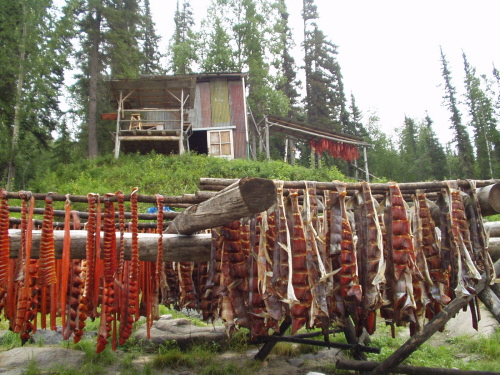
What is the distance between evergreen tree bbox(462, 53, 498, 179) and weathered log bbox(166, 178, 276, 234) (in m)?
45.1

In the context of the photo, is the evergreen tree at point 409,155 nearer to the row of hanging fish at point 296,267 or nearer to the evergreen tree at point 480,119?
the evergreen tree at point 480,119

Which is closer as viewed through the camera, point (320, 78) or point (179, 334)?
point (179, 334)

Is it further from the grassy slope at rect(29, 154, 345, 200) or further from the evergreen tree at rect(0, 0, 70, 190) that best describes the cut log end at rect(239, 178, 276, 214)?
the evergreen tree at rect(0, 0, 70, 190)

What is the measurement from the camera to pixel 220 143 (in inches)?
994

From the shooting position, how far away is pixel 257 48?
3322cm

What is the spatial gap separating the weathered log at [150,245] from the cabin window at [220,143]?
843 inches

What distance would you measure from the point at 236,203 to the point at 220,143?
905 inches

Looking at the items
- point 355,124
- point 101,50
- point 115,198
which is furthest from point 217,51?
point 115,198

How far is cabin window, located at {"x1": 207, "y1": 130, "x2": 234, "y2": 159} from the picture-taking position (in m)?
25.0

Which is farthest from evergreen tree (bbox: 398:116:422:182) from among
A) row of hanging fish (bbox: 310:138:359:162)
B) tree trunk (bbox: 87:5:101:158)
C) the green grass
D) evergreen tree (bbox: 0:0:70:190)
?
the green grass

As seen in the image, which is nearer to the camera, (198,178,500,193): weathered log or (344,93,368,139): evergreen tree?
(198,178,500,193): weathered log

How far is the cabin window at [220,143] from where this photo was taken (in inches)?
985

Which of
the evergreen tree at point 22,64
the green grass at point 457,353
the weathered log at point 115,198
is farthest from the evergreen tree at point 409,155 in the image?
the weathered log at point 115,198

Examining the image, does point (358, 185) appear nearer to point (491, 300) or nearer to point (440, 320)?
point (440, 320)
